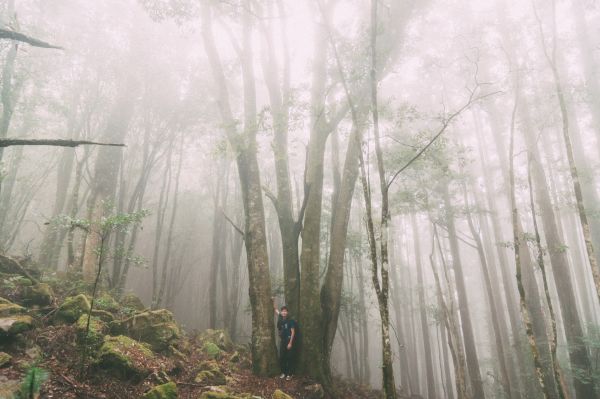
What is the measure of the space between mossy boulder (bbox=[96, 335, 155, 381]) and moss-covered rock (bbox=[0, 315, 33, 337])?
3.95 ft

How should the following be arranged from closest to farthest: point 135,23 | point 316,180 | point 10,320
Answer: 1. point 10,320
2. point 316,180
3. point 135,23

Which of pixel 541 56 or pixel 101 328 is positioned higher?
pixel 541 56

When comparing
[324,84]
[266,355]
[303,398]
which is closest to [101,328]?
[266,355]

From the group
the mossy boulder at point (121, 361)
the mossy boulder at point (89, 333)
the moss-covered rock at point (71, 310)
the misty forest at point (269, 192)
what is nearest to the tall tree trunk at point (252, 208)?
the misty forest at point (269, 192)

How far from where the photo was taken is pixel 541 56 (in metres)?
18.8

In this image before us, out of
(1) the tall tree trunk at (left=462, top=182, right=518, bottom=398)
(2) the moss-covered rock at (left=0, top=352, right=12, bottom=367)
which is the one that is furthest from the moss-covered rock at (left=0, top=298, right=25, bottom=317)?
(1) the tall tree trunk at (left=462, top=182, right=518, bottom=398)

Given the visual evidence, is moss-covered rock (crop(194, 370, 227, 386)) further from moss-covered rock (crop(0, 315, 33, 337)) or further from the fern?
the fern

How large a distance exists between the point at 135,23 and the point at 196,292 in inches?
718

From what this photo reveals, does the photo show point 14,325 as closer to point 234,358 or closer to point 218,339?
point 234,358

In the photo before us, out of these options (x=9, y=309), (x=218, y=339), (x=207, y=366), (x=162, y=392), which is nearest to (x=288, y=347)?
(x=207, y=366)

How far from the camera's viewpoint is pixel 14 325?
5.28 metres

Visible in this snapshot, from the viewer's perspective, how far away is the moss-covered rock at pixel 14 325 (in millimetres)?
5129

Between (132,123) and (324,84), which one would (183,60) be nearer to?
(132,123)

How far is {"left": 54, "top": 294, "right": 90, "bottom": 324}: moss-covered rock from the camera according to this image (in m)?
6.80
